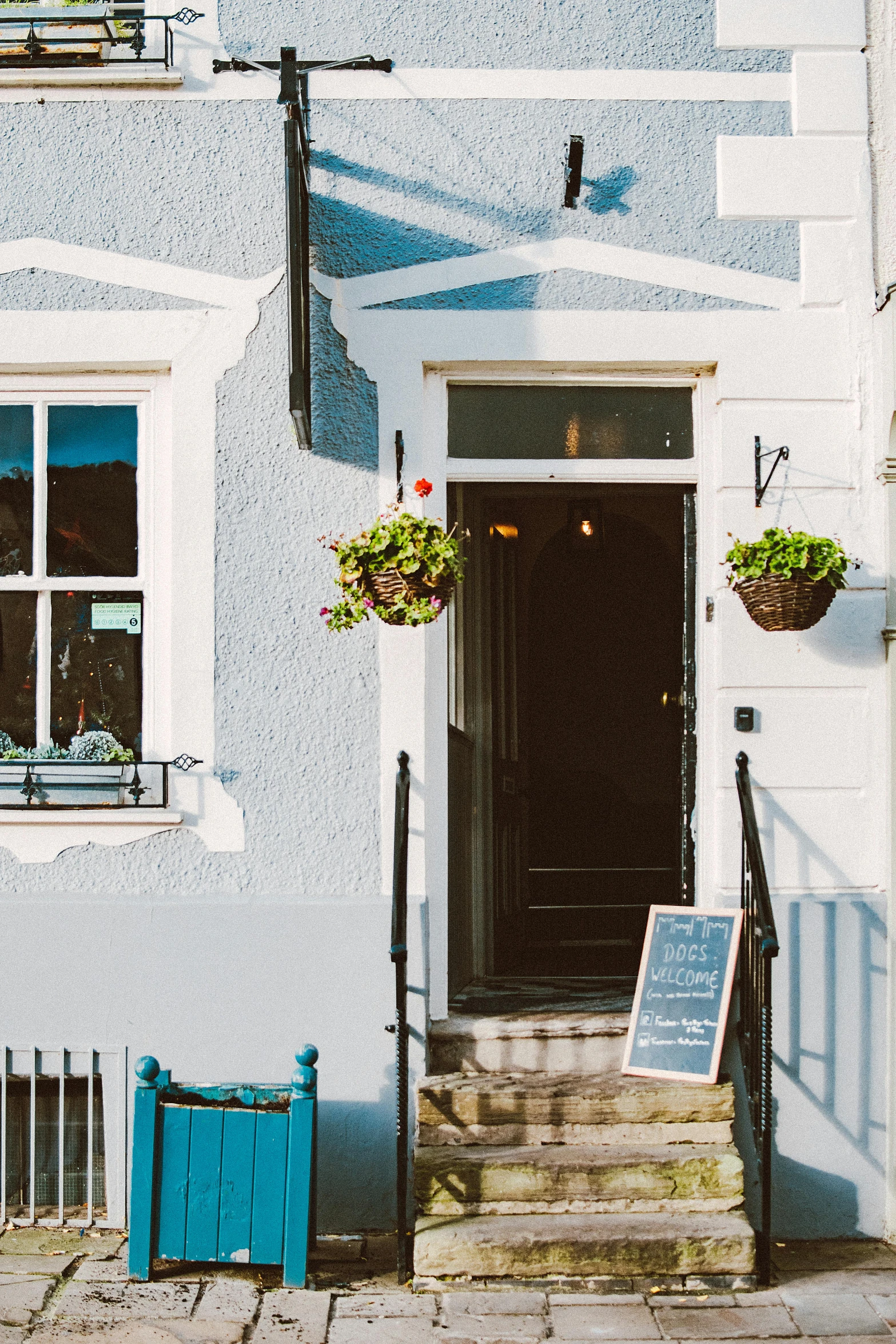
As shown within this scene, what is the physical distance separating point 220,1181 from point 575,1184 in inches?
48.0

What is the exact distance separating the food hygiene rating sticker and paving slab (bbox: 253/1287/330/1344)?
2.47 meters

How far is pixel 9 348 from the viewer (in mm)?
4902

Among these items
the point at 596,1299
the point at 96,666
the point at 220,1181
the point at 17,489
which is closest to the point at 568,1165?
the point at 596,1299

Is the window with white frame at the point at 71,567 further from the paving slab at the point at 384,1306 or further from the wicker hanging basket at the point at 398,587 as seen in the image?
the paving slab at the point at 384,1306

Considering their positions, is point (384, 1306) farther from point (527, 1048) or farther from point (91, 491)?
point (91, 491)

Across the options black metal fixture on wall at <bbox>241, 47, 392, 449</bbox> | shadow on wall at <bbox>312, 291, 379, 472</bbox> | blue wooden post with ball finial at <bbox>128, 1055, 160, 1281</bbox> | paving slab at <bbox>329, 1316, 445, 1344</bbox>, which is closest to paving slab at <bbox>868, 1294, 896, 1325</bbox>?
paving slab at <bbox>329, 1316, 445, 1344</bbox>

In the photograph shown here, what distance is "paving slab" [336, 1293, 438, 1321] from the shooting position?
3.97 meters

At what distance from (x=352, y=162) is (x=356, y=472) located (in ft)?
4.05

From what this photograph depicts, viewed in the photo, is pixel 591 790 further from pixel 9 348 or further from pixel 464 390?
pixel 9 348

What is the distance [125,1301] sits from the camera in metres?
4.04

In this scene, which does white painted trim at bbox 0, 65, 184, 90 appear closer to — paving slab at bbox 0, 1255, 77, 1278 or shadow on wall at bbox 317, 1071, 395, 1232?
shadow on wall at bbox 317, 1071, 395, 1232

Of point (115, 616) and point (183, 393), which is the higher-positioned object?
A: point (183, 393)

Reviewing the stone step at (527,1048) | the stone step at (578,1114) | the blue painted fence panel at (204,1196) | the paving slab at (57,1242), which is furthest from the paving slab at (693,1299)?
the paving slab at (57,1242)

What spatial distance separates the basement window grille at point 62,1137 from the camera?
4.70 meters
